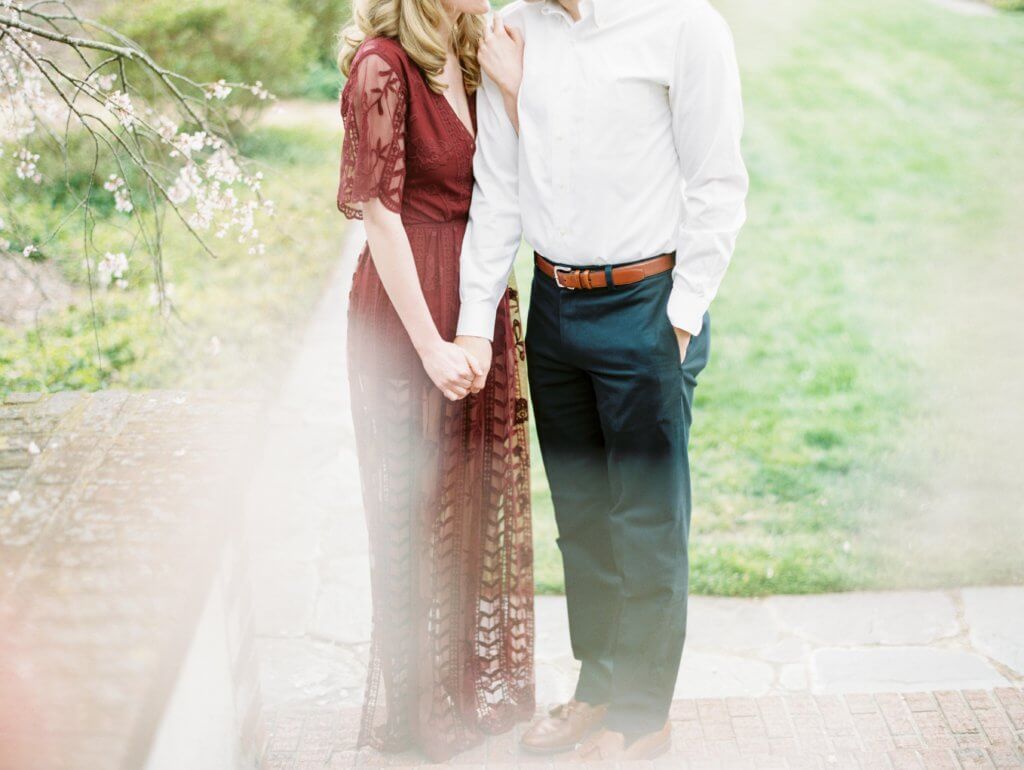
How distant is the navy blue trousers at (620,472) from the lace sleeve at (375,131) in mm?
436

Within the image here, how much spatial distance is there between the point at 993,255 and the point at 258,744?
5.37 metres

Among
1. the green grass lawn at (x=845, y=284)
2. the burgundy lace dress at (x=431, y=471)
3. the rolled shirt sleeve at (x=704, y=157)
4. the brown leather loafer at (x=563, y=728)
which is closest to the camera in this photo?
the rolled shirt sleeve at (x=704, y=157)

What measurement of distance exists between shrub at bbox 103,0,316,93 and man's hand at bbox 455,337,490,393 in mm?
6034

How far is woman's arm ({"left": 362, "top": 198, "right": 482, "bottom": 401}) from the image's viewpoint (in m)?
2.30

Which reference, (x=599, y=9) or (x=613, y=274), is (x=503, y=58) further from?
(x=613, y=274)

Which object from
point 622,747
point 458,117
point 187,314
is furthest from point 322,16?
point 622,747

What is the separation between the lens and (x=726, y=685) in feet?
10.1

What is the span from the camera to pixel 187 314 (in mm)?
5949

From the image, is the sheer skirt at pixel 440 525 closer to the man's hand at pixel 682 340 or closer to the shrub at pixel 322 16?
the man's hand at pixel 682 340

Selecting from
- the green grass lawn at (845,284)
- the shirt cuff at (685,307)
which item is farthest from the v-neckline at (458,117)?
the green grass lawn at (845,284)

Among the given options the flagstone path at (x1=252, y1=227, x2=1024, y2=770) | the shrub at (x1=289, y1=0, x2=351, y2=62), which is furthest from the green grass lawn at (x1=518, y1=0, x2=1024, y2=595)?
the shrub at (x1=289, y1=0, x2=351, y2=62)

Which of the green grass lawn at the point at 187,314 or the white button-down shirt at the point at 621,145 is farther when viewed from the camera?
the green grass lawn at the point at 187,314

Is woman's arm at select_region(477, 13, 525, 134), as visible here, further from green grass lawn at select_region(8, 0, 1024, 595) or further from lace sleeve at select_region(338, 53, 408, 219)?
green grass lawn at select_region(8, 0, 1024, 595)

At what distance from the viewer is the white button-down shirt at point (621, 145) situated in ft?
7.17
